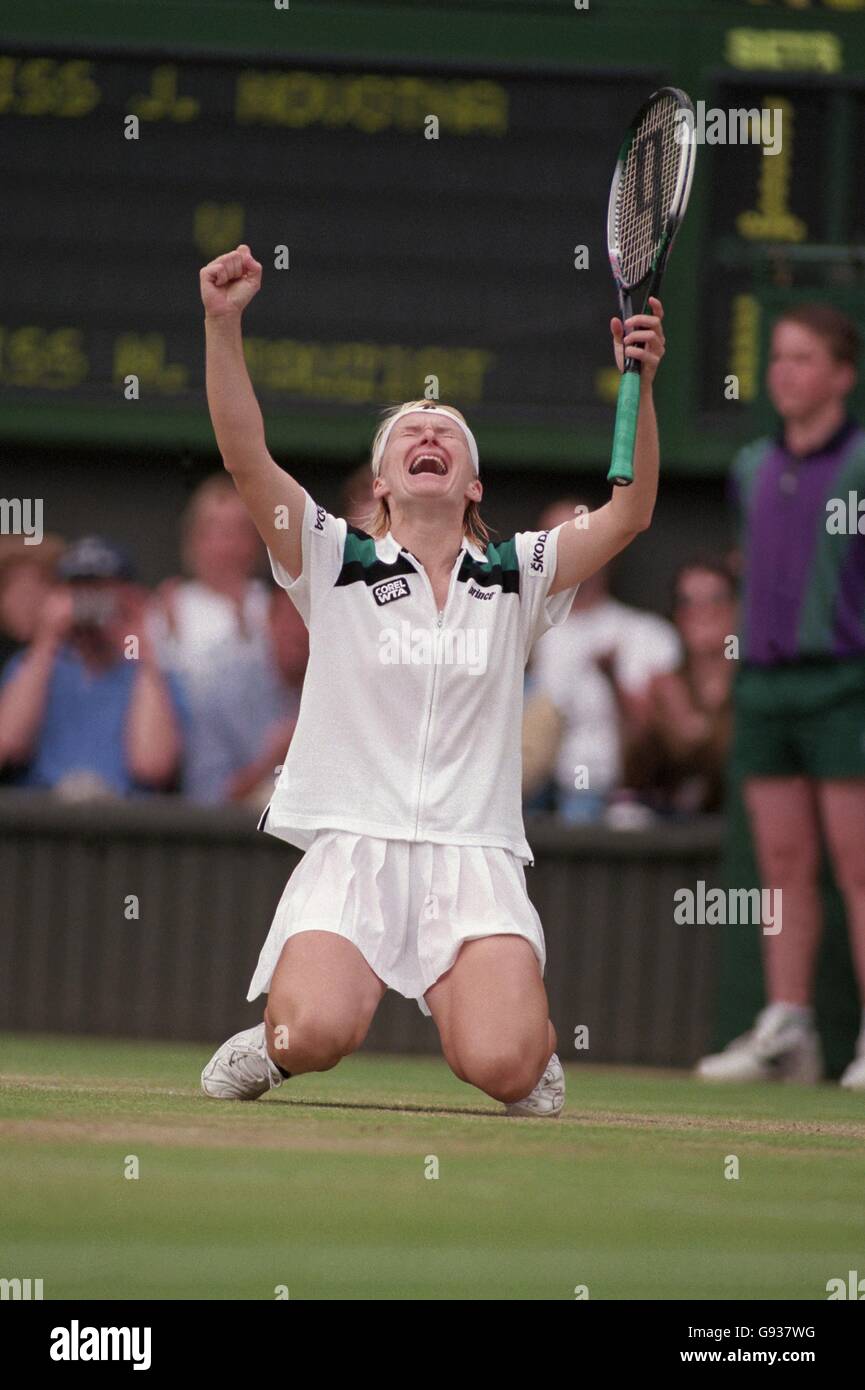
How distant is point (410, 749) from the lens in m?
4.93

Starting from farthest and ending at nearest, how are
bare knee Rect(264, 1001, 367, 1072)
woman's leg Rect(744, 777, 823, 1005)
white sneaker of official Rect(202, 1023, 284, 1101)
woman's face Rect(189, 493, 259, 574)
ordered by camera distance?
woman's face Rect(189, 493, 259, 574) < woman's leg Rect(744, 777, 823, 1005) < white sneaker of official Rect(202, 1023, 284, 1101) < bare knee Rect(264, 1001, 367, 1072)

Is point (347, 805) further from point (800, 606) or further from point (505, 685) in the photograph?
point (800, 606)

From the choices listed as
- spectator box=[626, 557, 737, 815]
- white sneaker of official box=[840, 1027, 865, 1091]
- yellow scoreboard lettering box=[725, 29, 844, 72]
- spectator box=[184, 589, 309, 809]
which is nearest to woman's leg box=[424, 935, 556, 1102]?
white sneaker of official box=[840, 1027, 865, 1091]

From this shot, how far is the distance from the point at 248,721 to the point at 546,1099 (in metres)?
3.35

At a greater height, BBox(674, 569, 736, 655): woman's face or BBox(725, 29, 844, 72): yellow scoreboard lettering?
BBox(725, 29, 844, 72): yellow scoreboard lettering

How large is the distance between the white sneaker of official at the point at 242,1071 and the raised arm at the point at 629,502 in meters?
1.16

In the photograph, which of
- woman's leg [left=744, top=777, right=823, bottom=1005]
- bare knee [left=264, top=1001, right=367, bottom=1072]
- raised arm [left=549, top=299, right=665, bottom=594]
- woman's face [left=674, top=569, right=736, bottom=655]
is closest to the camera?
bare knee [left=264, top=1001, right=367, bottom=1072]

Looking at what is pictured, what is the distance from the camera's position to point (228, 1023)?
7.84m

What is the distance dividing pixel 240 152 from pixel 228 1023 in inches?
131

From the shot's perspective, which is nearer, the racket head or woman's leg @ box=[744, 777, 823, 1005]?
the racket head

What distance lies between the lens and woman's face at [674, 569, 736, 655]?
8.28 m

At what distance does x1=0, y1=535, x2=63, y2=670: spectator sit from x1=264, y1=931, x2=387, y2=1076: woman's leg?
4021 millimetres

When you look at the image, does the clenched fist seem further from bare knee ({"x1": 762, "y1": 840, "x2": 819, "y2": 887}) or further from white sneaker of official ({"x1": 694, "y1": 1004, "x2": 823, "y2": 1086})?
white sneaker of official ({"x1": 694, "y1": 1004, "x2": 823, "y2": 1086})
